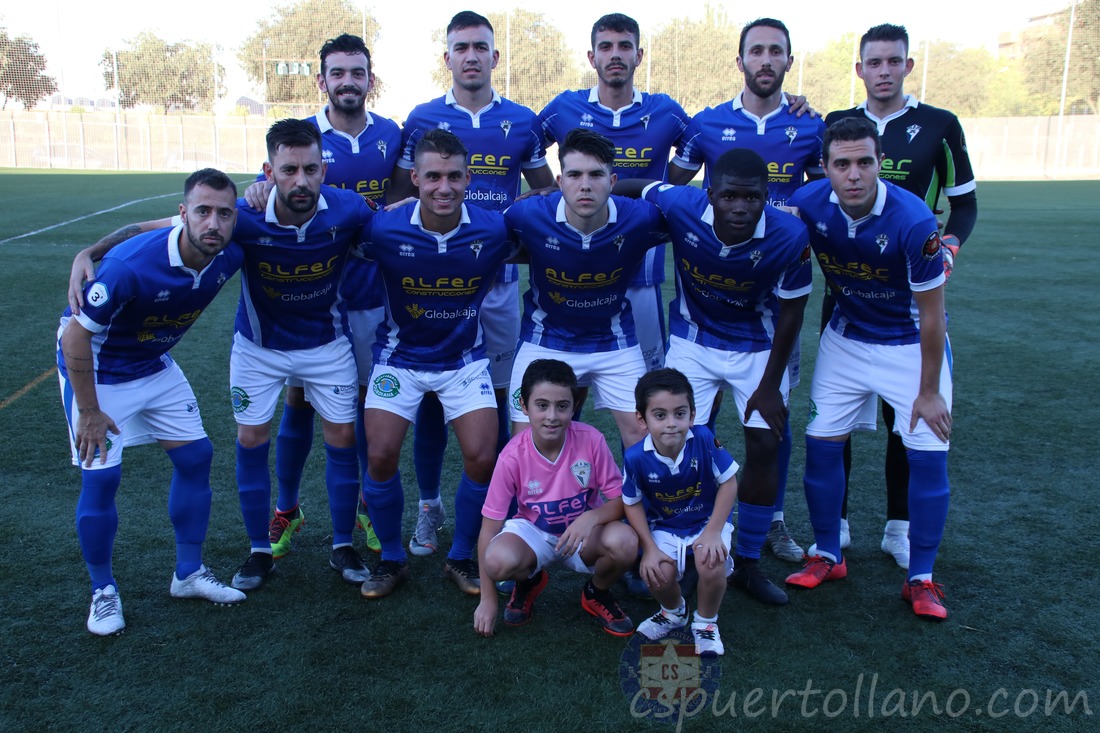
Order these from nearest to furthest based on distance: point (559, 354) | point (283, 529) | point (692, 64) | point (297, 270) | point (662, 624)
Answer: point (662, 624)
point (297, 270)
point (559, 354)
point (283, 529)
point (692, 64)

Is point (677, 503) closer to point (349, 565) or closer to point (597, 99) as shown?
point (349, 565)

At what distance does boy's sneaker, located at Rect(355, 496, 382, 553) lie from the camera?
4.54m

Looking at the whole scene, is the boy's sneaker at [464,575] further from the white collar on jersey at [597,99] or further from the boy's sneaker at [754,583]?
the white collar on jersey at [597,99]

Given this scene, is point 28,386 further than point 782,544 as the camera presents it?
Yes

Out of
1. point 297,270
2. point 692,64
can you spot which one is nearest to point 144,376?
point 297,270

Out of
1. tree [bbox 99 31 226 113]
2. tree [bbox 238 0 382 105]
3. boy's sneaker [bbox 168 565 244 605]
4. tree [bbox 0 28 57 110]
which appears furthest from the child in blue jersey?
tree [bbox 0 28 57 110]

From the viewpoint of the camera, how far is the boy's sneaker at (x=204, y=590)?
3879 millimetres

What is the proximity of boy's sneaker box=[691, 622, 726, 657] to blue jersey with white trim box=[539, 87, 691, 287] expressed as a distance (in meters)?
1.92

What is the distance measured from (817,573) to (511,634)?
56.8 inches

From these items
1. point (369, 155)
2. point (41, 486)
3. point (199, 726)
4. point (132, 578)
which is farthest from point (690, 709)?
point (41, 486)

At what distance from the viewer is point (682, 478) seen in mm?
3660

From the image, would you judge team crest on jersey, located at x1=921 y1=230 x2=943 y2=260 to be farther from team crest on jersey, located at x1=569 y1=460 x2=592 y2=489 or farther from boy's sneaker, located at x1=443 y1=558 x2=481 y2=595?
boy's sneaker, located at x1=443 y1=558 x2=481 y2=595

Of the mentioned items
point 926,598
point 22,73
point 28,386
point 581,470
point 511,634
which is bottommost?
point 511,634

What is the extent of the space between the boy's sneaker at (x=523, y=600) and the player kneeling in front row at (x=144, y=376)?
1171 mm
